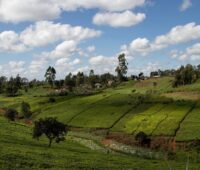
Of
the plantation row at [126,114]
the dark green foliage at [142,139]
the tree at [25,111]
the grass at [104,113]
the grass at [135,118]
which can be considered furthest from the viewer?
the tree at [25,111]

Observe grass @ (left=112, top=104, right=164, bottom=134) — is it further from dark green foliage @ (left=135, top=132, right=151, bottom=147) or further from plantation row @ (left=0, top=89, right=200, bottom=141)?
dark green foliage @ (left=135, top=132, right=151, bottom=147)

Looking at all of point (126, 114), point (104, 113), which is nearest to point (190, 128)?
point (126, 114)

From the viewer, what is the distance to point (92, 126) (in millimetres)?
126875

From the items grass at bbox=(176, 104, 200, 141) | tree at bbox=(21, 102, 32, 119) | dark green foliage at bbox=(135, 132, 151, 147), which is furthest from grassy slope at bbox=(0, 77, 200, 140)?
dark green foliage at bbox=(135, 132, 151, 147)

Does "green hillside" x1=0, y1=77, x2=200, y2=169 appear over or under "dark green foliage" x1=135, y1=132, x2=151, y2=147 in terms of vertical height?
over

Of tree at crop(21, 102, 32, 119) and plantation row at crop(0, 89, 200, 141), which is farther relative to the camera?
tree at crop(21, 102, 32, 119)

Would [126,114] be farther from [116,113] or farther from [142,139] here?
[142,139]

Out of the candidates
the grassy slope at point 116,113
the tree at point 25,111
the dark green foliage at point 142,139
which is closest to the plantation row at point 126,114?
the grassy slope at point 116,113

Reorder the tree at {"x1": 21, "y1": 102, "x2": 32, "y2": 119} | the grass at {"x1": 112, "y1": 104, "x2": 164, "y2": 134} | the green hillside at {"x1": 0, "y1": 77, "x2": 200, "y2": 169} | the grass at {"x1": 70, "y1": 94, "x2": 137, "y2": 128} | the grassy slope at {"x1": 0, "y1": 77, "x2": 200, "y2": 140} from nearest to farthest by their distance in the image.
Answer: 1. the green hillside at {"x1": 0, "y1": 77, "x2": 200, "y2": 169}
2. the grassy slope at {"x1": 0, "y1": 77, "x2": 200, "y2": 140}
3. the grass at {"x1": 112, "y1": 104, "x2": 164, "y2": 134}
4. the grass at {"x1": 70, "y1": 94, "x2": 137, "y2": 128}
5. the tree at {"x1": 21, "y1": 102, "x2": 32, "y2": 119}

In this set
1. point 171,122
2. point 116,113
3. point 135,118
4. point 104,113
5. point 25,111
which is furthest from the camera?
point 25,111

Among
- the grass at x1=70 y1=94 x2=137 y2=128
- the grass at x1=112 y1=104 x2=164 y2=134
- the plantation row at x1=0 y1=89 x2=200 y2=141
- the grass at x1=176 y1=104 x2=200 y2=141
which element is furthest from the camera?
the grass at x1=70 y1=94 x2=137 y2=128

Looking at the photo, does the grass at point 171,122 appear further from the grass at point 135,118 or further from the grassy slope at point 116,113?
the grass at point 135,118

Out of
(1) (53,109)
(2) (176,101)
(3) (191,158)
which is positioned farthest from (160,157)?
(1) (53,109)

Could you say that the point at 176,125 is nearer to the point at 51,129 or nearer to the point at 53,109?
the point at 51,129
